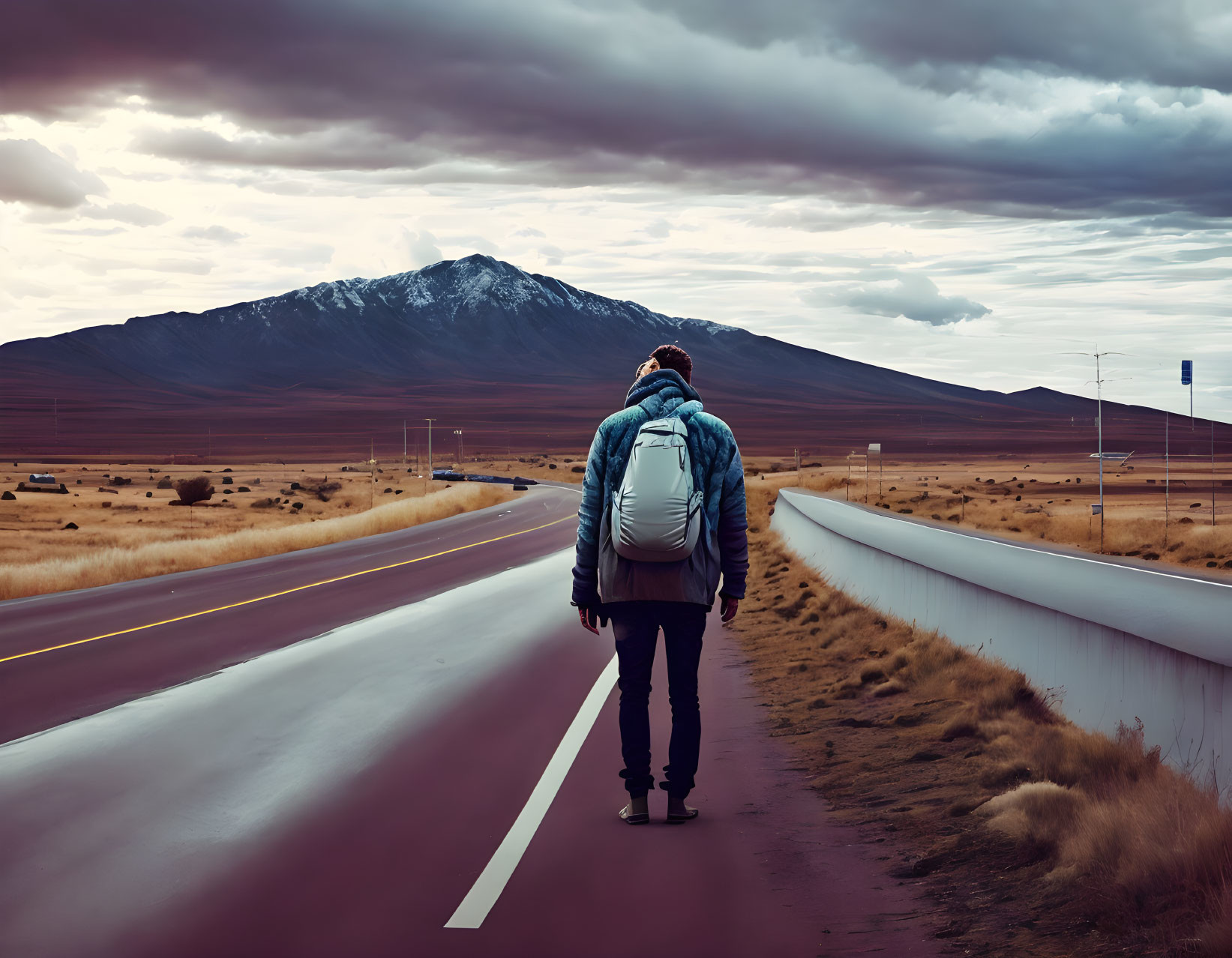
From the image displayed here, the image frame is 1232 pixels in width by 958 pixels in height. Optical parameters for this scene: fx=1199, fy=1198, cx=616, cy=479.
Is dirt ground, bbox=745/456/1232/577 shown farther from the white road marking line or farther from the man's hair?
the man's hair

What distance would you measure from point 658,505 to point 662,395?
2.26 feet

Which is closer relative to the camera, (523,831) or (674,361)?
(523,831)

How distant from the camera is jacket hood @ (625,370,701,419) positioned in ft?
20.2

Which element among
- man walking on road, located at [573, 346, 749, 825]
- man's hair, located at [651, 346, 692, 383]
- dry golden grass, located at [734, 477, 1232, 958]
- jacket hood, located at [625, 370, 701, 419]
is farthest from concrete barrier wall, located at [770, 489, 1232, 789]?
man's hair, located at [651, 346, 692, 383]

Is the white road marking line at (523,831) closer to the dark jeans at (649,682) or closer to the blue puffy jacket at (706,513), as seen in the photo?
the dark jeans at (649,682)

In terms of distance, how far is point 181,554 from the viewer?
1025 inches

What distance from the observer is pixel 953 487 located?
8831 centimetres

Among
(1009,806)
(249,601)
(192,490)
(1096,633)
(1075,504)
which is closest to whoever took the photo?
(1009,806)

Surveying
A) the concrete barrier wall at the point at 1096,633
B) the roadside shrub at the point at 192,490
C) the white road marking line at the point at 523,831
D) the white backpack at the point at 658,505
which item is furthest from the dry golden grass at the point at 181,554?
the roadside shrub at the point at 192,490

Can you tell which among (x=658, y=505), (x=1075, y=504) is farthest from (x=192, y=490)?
(x=658, y=505)

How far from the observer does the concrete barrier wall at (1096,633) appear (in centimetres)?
597

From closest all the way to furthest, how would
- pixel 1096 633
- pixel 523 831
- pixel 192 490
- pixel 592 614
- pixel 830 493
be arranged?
pixel 523 831
pixel 592 614
pixel 1096 633
pixel 192 490
pixel 830 493

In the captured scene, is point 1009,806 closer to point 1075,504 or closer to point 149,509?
point 149,509

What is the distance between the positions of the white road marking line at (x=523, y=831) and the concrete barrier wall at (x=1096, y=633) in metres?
3.22
